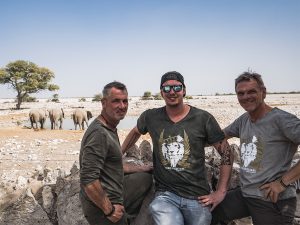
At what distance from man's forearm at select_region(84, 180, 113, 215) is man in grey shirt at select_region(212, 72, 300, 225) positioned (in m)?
1.54

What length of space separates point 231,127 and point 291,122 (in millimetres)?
879

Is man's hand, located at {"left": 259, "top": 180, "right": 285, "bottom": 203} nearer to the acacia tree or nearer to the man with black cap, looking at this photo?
the man with black cap

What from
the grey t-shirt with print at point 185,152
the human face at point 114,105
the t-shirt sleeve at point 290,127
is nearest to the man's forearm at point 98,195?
the human face at point 114,105

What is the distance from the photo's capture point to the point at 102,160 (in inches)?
135

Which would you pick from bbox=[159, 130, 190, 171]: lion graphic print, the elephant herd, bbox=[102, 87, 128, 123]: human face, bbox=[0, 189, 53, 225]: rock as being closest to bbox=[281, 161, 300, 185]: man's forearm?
bbox=[159, 130, 190, 171]: lion graphic print

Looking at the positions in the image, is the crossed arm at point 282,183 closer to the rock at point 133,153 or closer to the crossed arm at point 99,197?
the crossed arm at point 99,197

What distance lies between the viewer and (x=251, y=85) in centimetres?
411

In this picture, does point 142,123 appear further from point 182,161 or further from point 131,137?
point 182,161

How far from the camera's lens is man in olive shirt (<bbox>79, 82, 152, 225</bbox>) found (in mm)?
3398

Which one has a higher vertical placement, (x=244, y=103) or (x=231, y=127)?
(x=244, y=103)

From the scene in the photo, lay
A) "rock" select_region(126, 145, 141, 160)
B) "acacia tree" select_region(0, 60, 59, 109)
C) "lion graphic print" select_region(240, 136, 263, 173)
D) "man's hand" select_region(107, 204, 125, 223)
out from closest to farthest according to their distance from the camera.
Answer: "man's hand" select_region(107, 204, 125, 223)
"lion graphic print" select_region(240, 136, 263, 173)
"rock" select_region(126, 145, 141, 160)
"acacia tree" select_region(0, 60, 59, 109)

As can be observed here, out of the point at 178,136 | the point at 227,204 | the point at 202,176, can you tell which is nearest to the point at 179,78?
the point at 178,136

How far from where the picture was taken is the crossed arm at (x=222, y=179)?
4036mm

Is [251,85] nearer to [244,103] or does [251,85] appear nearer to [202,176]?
[244,103]
